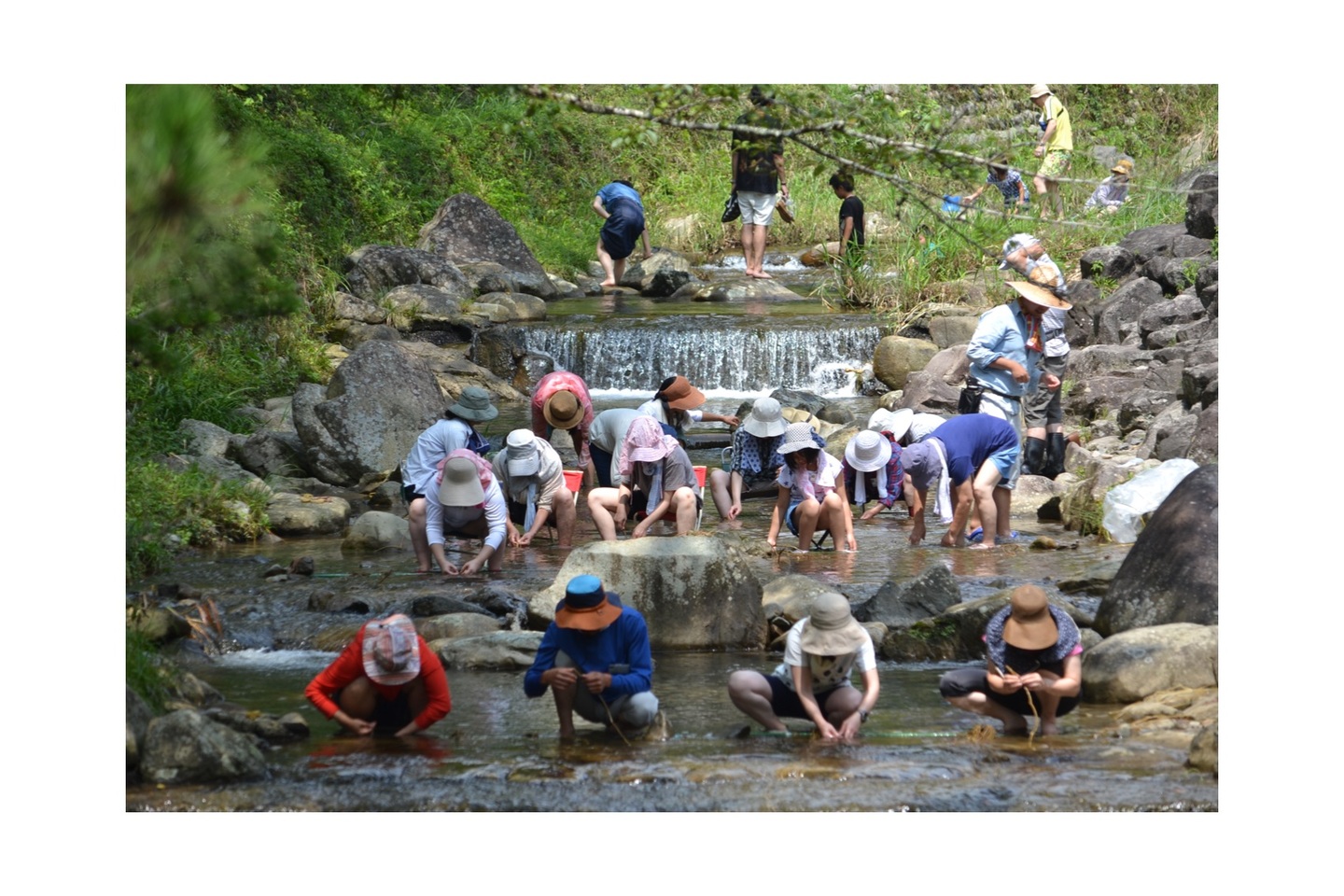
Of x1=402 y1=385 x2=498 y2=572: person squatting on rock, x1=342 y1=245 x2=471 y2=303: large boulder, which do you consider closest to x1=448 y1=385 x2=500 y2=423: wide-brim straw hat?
x1=402 y1=385 x2=498 y2=572: person squatting on rock

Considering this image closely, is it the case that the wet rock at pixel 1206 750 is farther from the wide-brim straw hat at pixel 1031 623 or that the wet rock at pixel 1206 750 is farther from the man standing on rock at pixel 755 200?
the man standing on rock at pixel 755 200

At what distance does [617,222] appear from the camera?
597 inches

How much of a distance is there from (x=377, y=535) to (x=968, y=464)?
355 cm

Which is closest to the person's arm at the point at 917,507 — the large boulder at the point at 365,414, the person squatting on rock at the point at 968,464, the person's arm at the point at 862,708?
the person squatting on rock at the point at 968,464

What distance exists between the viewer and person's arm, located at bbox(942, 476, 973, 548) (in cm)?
805

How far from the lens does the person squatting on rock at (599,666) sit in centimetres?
528

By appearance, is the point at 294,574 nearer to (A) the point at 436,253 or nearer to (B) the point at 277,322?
(B) the point at 277,322

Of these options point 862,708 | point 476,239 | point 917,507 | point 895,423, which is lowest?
point 862,708

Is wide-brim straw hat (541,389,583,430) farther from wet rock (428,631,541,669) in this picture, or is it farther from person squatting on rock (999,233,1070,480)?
person squatting on rock (999,233,1070,480)

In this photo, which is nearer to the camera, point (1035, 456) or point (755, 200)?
point (1035, 456)

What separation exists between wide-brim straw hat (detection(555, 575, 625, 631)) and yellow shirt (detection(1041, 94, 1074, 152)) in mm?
4316

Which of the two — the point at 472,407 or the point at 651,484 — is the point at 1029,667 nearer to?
the point at 651,484

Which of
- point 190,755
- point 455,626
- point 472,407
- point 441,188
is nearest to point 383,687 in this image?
point 190,755

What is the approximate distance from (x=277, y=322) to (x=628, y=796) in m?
8.75
